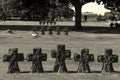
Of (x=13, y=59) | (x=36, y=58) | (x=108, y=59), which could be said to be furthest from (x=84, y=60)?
(x=13, y=59)

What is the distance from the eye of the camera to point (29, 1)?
51.4m

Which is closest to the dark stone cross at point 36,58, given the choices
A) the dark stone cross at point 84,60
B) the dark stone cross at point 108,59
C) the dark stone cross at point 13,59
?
the dark stone cross at point 13,59

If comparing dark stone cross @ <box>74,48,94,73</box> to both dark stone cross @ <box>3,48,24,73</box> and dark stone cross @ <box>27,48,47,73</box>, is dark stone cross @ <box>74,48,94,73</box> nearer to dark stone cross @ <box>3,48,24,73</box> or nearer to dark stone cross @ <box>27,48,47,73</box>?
dark stone cross @ <box>27,48,47,73</box>

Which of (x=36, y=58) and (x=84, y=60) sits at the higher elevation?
(x=36, y=58)

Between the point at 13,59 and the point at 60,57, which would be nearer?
the point at 13,59

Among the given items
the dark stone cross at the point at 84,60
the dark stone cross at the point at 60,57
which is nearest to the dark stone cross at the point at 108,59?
the dark stone cross at the point at 84,60

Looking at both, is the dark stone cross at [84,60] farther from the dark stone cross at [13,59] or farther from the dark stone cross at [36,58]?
the dark stone cross at [13,59]

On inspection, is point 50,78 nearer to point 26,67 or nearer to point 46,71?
point 46,71

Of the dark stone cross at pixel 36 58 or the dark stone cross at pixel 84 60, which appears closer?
the dark stone cross at pixel 36 58

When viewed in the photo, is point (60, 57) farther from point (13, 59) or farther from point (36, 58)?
point (13, 59)

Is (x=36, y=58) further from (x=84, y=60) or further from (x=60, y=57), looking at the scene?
(x=84, y=60)

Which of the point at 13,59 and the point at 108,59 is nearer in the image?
the point at 13,59

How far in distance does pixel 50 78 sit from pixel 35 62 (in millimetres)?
1110

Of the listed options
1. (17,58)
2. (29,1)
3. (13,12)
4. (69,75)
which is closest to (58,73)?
(69,75)
